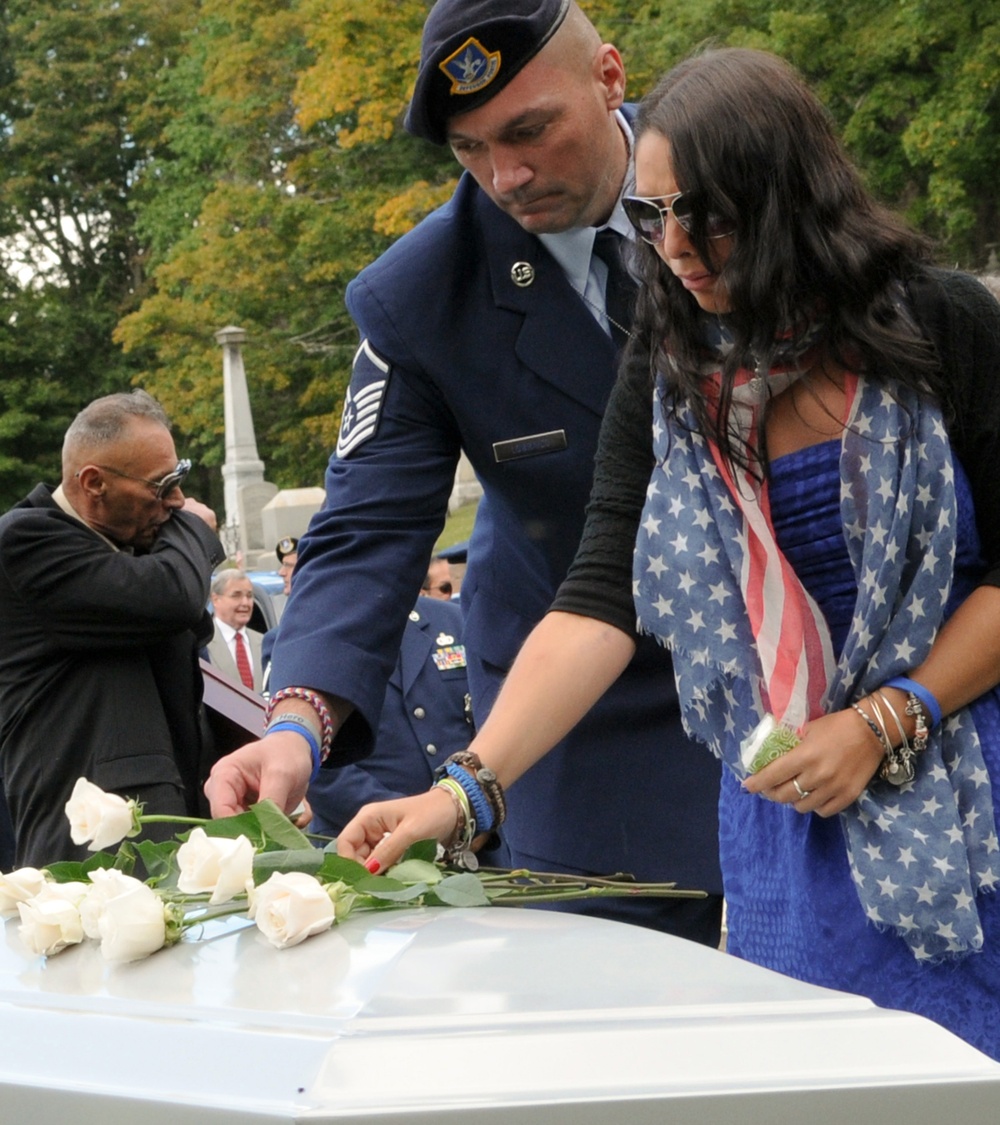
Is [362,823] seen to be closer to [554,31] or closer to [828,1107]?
[828,1107]

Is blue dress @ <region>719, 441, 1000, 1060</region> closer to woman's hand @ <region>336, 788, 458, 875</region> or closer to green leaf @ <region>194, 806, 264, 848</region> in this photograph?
woman's hand @ <region>336, 788, 458, 875</region>

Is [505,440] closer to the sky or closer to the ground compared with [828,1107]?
closer to the sky

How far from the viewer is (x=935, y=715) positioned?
1998mm

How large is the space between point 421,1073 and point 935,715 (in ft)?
3.23

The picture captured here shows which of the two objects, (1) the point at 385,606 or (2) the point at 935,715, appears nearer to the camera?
(2) the point at 935,715

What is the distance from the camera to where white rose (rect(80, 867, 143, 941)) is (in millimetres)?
1598

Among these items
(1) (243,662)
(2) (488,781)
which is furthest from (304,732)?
(1) (243,662)

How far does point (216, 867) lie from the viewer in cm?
165

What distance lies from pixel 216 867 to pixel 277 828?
179mm

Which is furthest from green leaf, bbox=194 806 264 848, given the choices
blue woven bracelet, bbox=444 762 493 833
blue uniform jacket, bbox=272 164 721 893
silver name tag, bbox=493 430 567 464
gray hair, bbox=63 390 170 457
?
gray hair, bbox=63 390 170 457

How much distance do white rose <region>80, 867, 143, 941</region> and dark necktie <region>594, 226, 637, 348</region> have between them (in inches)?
57.3

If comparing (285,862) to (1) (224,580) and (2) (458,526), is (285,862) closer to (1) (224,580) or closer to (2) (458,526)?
(1) (224,580)

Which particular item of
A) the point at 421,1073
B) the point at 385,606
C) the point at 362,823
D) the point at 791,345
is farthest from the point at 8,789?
the point at 421,1073

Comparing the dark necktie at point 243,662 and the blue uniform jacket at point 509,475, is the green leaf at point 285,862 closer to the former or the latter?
the blue uniform jacket at point 509,475
